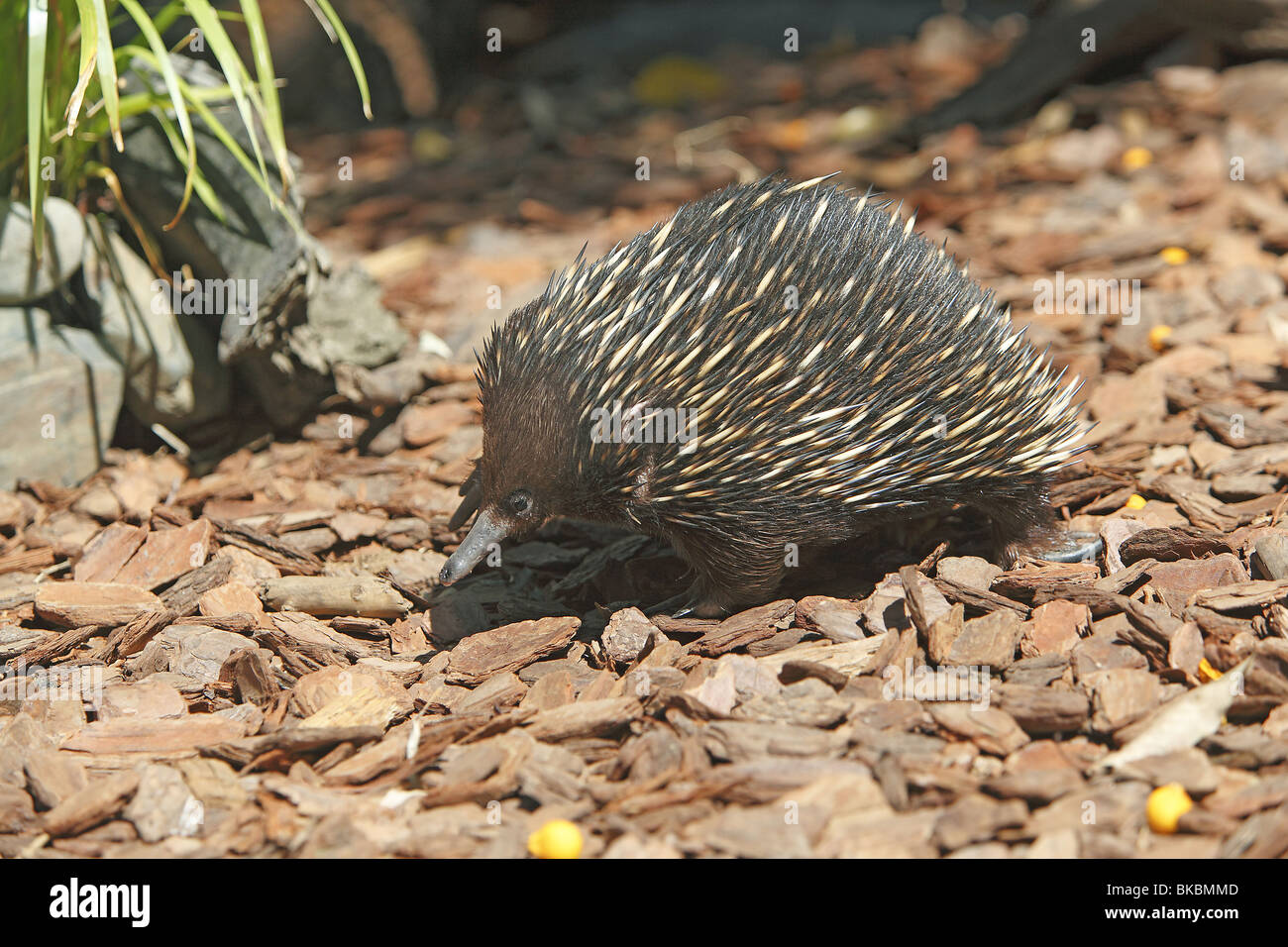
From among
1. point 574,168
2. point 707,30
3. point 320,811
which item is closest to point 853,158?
point 574,168

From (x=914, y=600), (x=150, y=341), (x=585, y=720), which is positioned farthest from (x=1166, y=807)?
(x=150, y=341)

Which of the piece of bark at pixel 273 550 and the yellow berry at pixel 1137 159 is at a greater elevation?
the yellow berry at pixel 1137 159

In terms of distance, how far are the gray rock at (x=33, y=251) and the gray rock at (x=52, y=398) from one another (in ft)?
0.37

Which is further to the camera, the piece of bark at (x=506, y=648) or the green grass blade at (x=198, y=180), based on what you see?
the green grass blade at (x=198, y=180)

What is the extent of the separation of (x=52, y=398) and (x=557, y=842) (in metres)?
3.21

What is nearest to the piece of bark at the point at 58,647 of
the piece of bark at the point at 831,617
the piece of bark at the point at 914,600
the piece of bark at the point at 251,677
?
the piece of bark at the point at 251,677

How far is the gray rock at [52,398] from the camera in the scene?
4.80 metres

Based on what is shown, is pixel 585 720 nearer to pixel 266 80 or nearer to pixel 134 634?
pixel 134 634

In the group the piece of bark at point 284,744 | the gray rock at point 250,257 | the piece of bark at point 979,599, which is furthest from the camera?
the gray rock at point 250,257

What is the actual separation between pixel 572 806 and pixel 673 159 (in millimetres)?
5991

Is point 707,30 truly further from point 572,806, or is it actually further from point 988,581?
point 572,806

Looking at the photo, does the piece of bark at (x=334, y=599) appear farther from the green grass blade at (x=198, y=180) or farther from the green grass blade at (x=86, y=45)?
the green grass blade at (x=86, y=45)

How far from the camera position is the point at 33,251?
4.78 m
